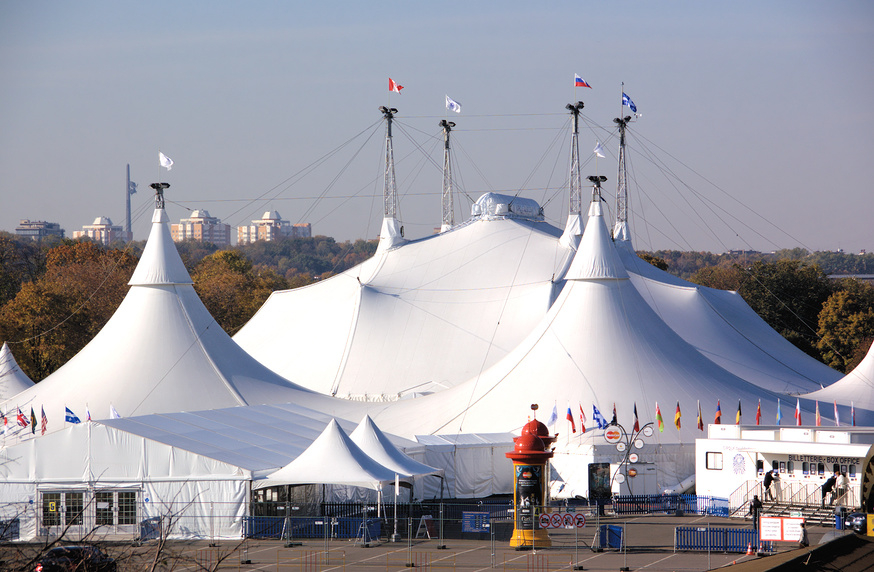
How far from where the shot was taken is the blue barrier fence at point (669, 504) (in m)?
27.0

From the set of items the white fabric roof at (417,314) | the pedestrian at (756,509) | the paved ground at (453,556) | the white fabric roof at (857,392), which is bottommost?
the paved ground at (453,556)

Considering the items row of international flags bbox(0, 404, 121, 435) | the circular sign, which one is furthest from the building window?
row of international flags bbox(0, 404, 121, 435)

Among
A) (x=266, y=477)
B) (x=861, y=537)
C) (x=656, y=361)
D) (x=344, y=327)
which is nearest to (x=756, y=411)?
(x=656, y=361)

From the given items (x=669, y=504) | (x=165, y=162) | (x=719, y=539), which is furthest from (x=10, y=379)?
(x=719, y=539)

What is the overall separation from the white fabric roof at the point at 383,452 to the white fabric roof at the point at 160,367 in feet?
24.8

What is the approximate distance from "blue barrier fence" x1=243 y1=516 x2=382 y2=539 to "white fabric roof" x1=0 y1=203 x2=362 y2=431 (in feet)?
30.0

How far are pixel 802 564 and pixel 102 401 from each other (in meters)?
27.7

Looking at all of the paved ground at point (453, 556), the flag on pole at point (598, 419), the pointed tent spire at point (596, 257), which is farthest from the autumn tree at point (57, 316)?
the paved ground at point (453, 556)

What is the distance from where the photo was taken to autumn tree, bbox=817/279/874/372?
60969mm

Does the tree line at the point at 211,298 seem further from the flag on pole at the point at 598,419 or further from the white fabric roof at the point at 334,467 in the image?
the flag on pole at the point at 598,419

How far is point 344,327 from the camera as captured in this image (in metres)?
41.8

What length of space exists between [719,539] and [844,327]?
4431 cm

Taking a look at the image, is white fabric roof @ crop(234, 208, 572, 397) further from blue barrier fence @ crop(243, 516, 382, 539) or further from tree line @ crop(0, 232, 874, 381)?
blue barrier fence @ crop(243, 516, 382, 539)

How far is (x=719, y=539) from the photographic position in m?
21.2
